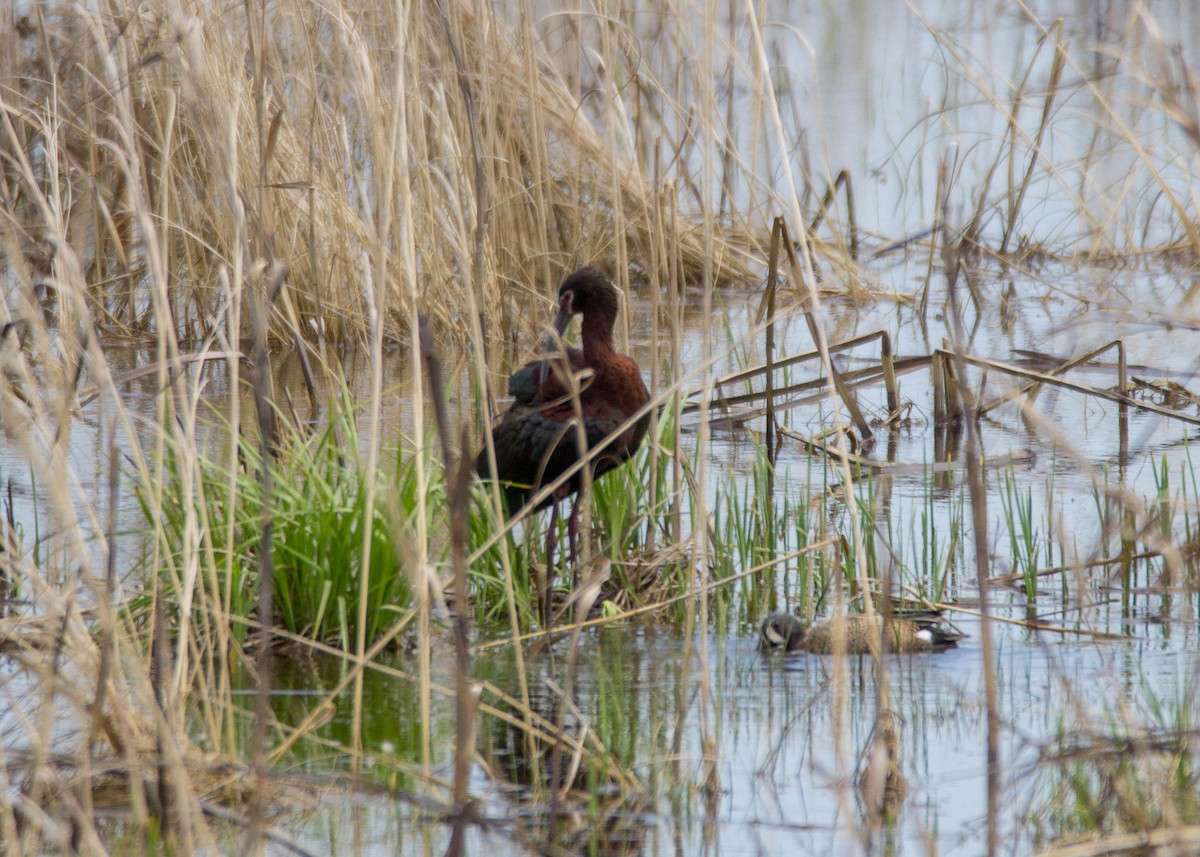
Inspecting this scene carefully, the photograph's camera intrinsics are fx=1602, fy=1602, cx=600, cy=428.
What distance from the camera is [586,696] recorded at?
11.5 feet

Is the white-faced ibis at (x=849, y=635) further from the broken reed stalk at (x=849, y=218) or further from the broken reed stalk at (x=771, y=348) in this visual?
the broken reed stalk at (x=849, y=218)

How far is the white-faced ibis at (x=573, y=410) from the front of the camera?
13.8 ft

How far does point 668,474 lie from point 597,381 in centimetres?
93

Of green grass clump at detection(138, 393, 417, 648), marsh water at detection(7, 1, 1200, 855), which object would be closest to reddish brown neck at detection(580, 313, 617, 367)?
marsh water at detection(7, 1, 1200, 855)

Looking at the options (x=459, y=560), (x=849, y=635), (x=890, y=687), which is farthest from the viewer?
(x=849, y=635)

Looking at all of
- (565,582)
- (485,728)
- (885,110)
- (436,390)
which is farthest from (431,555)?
(885,110)

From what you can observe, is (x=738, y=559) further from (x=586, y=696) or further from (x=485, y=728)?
(x=485, y=728)

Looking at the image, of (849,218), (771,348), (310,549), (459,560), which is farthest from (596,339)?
(849,218)

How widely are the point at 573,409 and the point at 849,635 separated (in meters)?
1.03

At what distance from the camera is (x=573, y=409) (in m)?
4.31

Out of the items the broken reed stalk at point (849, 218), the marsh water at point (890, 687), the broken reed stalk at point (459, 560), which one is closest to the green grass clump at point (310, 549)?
the marsh water at point (890, 687)

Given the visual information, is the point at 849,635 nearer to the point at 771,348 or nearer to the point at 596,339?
the point at 596,339

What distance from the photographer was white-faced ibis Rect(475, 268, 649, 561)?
4.19m

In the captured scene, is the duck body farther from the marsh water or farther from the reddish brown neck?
the marsh water
